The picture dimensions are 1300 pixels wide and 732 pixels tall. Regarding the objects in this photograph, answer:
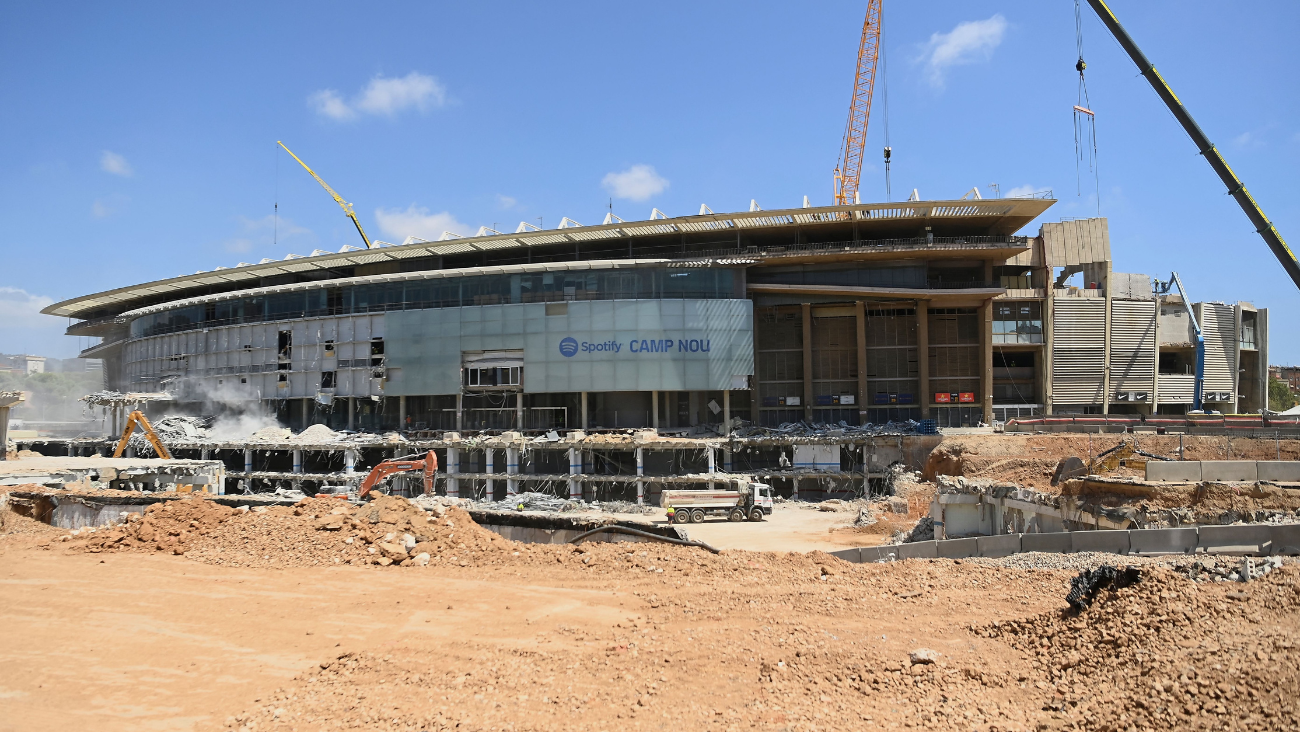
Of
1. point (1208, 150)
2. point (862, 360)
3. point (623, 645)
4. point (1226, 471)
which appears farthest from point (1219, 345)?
point (623, 645)

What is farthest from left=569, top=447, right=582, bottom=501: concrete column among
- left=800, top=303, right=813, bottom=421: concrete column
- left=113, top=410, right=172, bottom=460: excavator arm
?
left=113, top=410, right=172, bottom=460: excavator arm

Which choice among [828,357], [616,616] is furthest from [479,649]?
[828,357]

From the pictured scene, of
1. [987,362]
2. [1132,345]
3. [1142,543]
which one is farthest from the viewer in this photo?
[1132,345]

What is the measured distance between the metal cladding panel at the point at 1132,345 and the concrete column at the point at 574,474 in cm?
4572

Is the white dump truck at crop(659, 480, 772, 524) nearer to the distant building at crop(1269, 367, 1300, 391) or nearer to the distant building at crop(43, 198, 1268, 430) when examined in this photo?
the distant building at crop(43, 198, 1268, 430)

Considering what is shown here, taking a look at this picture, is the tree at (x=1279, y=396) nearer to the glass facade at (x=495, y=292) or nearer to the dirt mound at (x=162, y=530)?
the glass facade at (x=495, y=292)

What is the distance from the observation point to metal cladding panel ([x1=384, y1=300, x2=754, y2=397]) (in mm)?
52156

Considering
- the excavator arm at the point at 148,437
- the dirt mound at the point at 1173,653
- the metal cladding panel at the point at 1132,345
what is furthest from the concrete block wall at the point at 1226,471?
the excavator arm at the point at 148,437

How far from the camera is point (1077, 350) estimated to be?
58281 millimetres

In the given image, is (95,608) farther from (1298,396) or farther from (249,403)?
(1298,396)

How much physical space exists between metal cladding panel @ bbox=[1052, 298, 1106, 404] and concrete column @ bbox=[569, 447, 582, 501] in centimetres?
4013

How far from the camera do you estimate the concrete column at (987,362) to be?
53500mm

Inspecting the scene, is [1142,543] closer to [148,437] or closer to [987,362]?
[987,362]

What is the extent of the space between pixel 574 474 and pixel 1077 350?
42999mm
